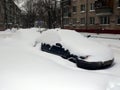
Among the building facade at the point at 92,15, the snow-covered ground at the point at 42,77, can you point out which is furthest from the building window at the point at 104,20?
the snow-covered ground at the point at 42,77

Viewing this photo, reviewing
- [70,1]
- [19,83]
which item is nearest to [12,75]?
[19,83]

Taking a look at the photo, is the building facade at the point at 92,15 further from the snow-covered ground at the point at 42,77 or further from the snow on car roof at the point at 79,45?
the snow-covered ground at the point at 42,77

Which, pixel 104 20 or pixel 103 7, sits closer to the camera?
pixel 103 7

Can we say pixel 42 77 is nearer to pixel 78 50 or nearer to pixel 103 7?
pixel 78 50

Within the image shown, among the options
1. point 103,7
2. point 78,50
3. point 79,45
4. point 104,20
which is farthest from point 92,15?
point 78,50

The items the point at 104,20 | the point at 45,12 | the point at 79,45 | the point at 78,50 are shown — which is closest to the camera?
the point at 78,50

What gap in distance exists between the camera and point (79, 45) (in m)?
11.0

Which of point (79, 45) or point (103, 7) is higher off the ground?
point (103, 7)

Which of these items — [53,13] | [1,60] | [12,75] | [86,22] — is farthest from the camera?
[53,13]

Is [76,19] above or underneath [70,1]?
underneath

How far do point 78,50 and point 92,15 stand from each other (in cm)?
3342

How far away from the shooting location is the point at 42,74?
762 cm

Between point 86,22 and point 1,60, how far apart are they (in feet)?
119

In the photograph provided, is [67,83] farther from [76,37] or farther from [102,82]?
[76,37]
